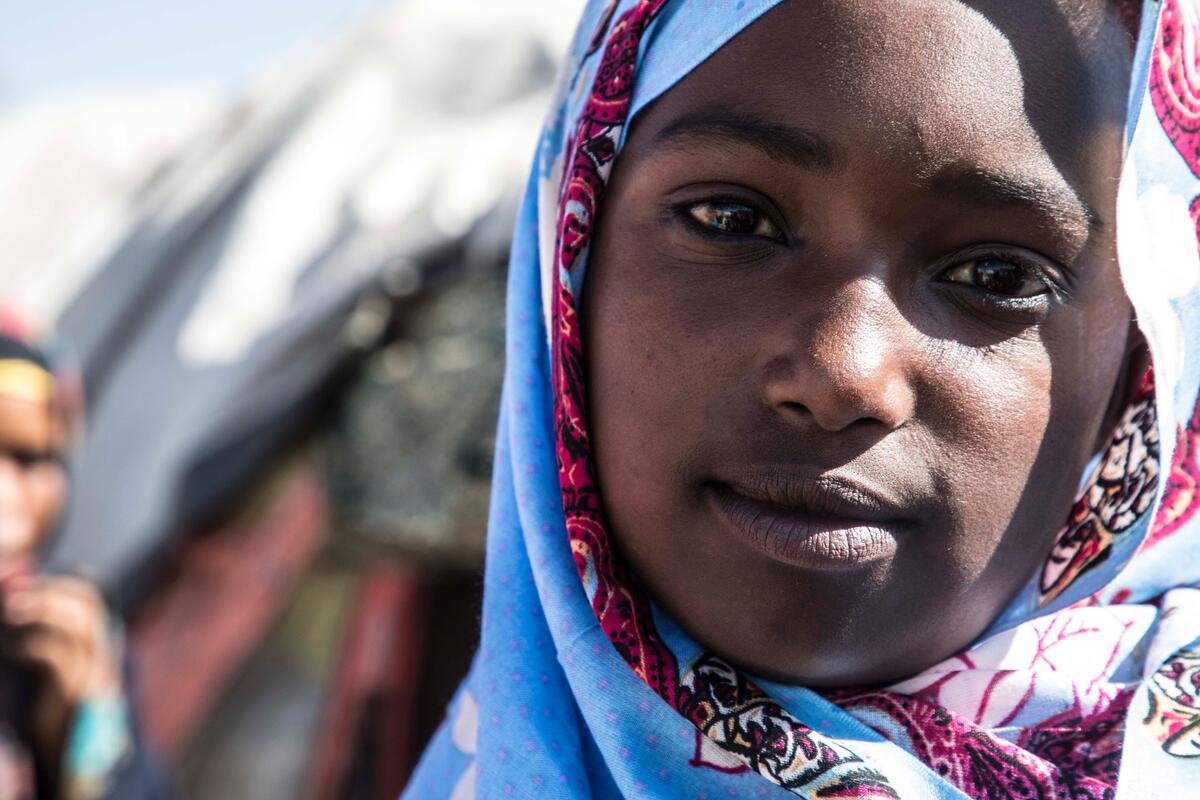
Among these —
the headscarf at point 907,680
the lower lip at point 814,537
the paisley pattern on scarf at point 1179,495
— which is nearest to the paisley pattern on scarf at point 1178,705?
the headscarf at point 907,680

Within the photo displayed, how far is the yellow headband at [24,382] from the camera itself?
247 cm

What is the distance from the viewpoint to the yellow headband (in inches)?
97.2

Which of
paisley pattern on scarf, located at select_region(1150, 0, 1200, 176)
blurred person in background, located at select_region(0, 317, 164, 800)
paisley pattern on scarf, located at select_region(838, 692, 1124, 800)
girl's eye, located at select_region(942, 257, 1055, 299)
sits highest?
paisley pattern on scarf, located at select_region(1150, 0, 1200, 176)

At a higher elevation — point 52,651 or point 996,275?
point 996,275

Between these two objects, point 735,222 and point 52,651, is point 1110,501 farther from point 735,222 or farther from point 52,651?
point 52,651

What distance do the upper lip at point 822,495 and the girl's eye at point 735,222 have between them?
19cm

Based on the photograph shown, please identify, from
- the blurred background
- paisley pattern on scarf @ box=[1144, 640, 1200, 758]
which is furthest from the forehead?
the blurred background

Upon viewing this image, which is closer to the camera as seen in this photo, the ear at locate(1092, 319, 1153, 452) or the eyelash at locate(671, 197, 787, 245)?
the eyelash at locate(671, 197, 787, 245)

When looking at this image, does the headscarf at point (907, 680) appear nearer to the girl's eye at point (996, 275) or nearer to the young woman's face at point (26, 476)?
the girl's eye at point (996, 275)

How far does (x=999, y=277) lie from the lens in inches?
37.3

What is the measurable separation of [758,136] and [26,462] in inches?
80.7

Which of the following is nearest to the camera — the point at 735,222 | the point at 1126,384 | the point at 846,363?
the point at 846,363

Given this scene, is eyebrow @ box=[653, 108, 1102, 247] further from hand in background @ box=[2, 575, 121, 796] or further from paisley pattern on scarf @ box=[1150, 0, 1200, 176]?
hand in background @ box=[2, 575, 121, 796]

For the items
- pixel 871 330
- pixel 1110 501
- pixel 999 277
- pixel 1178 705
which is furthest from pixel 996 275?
pixel 1178 705
